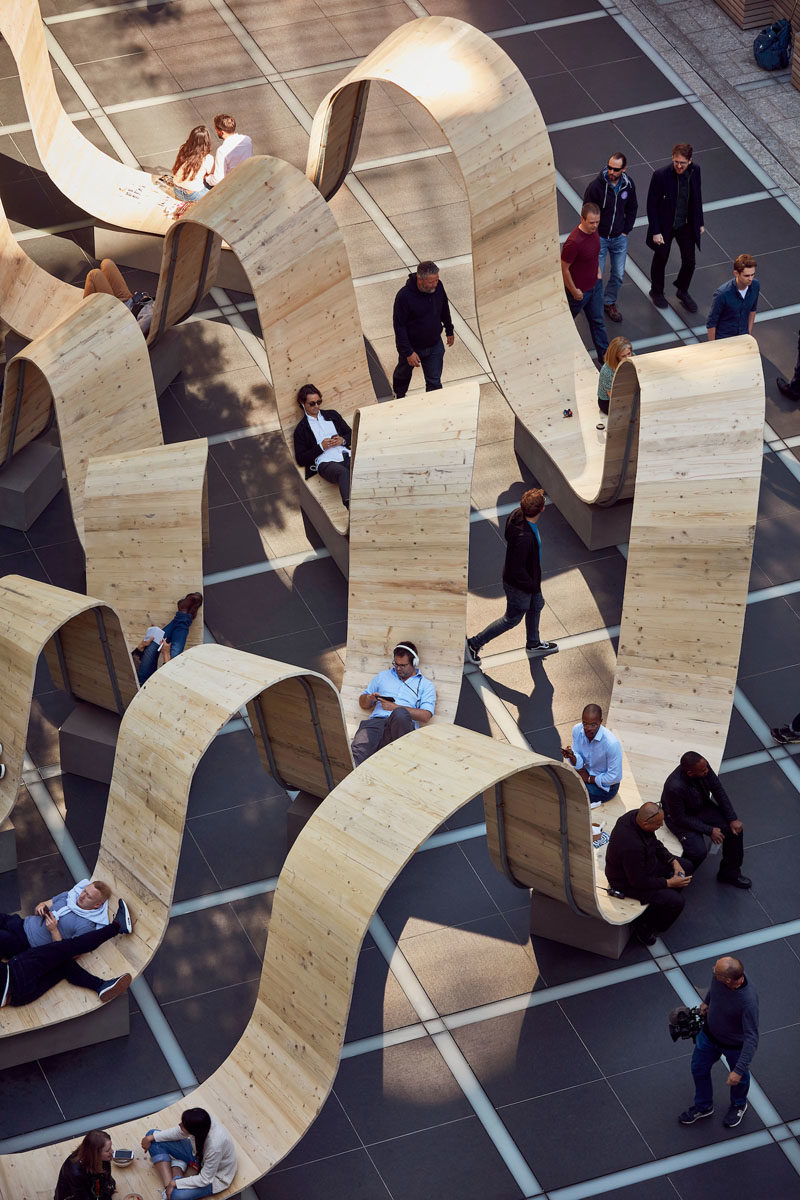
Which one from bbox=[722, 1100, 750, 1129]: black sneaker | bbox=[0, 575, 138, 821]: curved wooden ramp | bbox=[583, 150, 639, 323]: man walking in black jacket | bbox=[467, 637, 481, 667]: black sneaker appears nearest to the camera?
bbox=[722, 1100, 750, 1129]: black sneaker

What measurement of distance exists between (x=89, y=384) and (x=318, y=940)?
20.8 feet

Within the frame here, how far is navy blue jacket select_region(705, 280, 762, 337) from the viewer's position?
15281 millimetres

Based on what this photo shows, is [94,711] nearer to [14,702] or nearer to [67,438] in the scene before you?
[14,702]

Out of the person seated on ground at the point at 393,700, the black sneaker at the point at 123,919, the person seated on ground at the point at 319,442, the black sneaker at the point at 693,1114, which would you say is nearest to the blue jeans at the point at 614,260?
the person seated on ground at the point at 319,442

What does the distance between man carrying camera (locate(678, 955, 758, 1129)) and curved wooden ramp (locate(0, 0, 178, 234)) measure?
35.6 ft

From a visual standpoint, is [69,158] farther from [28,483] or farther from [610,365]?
[610,365]

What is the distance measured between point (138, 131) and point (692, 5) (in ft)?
24.6

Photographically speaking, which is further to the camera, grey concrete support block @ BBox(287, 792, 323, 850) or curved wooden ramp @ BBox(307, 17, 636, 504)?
curved wooden ramp @ BBox(307, 17, 636, 504)

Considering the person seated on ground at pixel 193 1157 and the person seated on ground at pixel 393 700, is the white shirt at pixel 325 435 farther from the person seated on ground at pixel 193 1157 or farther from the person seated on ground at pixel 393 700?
the person seated on ground at pixel 193 1157

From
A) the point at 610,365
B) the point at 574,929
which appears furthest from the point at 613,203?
the point at 574,929

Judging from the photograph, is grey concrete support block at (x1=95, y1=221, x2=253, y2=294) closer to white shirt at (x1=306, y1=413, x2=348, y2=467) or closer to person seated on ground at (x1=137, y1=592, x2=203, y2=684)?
white shirt at (x1=306, y1=413, x2=348, y2=467)

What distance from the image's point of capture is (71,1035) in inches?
450

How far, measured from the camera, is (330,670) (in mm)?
14078

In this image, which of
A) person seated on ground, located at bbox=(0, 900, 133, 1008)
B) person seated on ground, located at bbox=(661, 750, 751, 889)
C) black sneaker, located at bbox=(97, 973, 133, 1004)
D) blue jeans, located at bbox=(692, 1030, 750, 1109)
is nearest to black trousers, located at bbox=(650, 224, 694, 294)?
person seated on ground, located at bbox=(661, 750, 751, 889)
